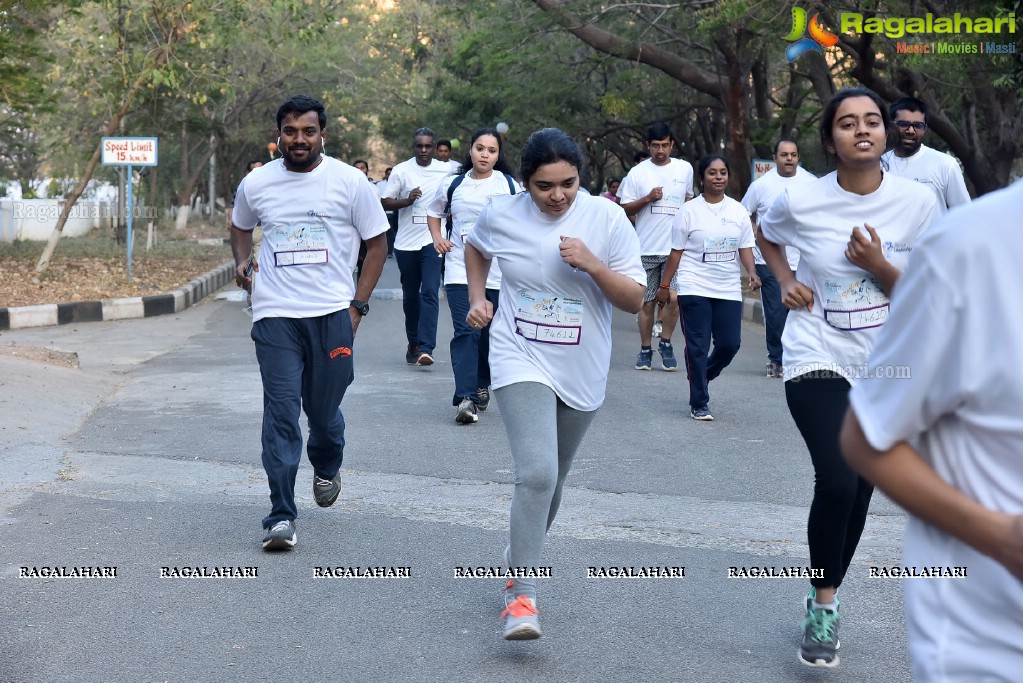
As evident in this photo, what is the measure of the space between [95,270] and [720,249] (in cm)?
1347

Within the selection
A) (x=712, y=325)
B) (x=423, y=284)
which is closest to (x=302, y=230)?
(x=712, y=325)

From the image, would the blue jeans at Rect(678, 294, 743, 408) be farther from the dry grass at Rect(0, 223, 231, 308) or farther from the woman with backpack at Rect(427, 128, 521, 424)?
the dry grass at Rect(0, 223, 231, 308)

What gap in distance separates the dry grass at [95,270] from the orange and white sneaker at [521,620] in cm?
1264

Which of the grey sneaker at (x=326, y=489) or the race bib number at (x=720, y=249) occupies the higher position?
the race bib number at (x=720, y=249)

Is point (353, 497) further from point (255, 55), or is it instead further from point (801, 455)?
point (255, 55)

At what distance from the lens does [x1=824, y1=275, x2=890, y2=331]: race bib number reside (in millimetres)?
4328

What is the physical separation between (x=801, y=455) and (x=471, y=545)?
9.20ft

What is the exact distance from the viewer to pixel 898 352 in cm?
183

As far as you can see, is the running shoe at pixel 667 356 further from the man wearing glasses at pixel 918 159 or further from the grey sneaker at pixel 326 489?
the grey sneaker at pixel 326 489

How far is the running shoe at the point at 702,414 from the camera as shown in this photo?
8.98 m

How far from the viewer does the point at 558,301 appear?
179 inches

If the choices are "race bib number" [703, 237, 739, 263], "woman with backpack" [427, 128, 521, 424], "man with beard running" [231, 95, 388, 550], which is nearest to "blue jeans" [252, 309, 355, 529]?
"man with beard running" [231, 95, 388, 550]

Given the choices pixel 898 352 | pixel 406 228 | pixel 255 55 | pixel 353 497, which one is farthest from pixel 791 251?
pixel 255 55

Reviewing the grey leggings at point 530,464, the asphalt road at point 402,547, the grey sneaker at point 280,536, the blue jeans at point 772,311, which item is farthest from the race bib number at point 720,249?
the grey leggings at point 530,464
